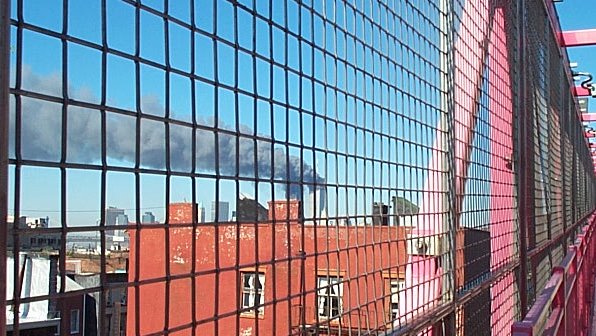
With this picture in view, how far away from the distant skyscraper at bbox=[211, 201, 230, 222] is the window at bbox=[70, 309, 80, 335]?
0.33 metres

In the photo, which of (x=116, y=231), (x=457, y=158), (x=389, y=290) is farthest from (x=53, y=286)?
(x=457, y=158)

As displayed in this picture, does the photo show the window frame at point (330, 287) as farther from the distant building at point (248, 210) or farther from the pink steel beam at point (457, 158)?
the pink steel beam at point (457, 158)

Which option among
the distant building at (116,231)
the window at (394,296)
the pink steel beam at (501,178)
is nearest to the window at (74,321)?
the distant building at (116,231)

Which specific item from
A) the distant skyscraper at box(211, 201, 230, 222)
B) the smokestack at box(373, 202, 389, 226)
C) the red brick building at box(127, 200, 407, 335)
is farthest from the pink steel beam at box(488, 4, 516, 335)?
the distant skyscraper at box(211, 201, 230, 222)

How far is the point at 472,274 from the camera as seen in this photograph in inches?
119

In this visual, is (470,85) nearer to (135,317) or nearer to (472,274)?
(472,274)

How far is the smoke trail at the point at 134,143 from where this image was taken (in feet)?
2.86

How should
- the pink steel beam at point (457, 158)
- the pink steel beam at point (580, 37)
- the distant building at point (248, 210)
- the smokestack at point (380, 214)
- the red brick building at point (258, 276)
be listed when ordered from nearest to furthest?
the red brick building at point (258, 276), the distant building at point (248, 210), the smokestack at point (380, 214), the pink steel beam at point (457, 158), the pink steel beam at point (580, 37)

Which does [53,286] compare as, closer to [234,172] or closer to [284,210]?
[234,172]

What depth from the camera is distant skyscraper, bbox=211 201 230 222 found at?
1.21 m

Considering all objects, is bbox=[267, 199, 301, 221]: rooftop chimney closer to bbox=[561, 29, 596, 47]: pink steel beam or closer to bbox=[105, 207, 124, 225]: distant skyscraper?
bbox=[105, 207, 124, 225]: distant skyscraper

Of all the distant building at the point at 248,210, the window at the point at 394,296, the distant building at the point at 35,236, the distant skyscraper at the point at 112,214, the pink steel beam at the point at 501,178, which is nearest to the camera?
the distant building at the point at 35,236

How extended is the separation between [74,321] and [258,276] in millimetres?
491

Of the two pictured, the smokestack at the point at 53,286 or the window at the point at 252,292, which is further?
the window at the point at 252,292
